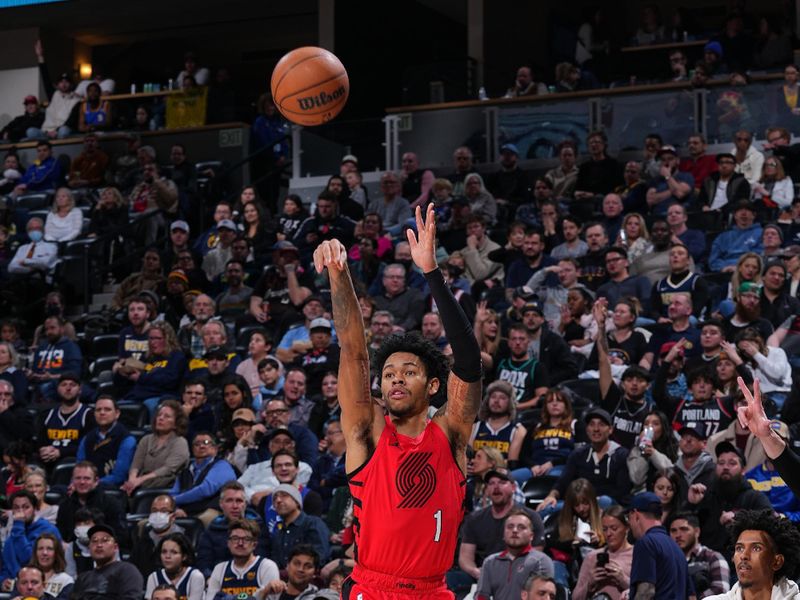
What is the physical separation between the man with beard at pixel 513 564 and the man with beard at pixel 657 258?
4396 millimetres

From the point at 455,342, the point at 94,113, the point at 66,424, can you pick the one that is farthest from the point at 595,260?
the point at 94,113

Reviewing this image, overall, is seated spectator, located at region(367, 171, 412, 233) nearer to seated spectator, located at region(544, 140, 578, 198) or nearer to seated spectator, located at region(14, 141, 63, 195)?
seated spectator, located at region(544, 140, 578, 198)

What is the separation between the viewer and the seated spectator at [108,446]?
1238 cm

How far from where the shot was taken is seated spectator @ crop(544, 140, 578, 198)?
15.6 metres

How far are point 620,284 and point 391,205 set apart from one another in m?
3.87

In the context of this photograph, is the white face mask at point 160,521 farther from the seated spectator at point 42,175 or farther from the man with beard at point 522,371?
the seated spectator at point 42,175

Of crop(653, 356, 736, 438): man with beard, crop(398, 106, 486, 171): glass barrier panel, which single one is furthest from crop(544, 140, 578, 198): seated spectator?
crop(653, 356, 736, 438): man with beard

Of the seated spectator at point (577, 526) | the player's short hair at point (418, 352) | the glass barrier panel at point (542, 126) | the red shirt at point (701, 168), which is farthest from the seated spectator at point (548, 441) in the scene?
the glass barrier panel at point (542, 126)

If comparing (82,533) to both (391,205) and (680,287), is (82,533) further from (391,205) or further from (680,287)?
(391,205)

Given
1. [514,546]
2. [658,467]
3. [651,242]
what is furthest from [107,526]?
[651,242]

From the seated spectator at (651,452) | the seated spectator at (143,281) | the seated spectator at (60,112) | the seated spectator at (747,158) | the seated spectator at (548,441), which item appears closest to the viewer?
the seated spectator at (651,452)

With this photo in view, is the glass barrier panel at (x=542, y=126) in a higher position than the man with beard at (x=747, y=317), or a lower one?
higher

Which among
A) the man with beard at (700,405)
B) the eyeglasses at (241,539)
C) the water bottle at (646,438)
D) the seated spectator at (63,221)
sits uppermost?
the seated spectator at (63,221)

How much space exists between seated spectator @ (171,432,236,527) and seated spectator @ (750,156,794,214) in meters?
6.02
